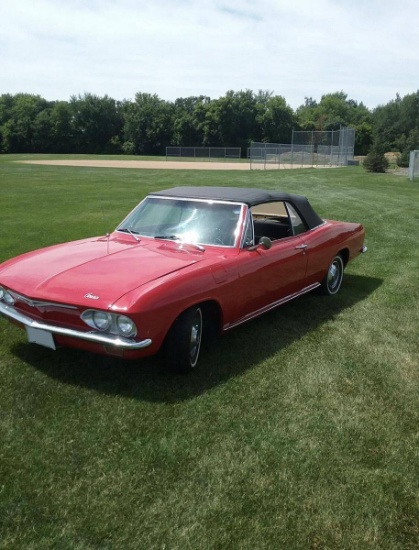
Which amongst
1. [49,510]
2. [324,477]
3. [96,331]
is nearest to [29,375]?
[96,331]

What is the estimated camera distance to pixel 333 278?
20.0ft

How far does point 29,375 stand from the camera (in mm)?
3764

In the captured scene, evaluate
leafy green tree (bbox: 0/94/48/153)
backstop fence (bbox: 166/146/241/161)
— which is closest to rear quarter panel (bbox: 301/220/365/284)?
backstop fence (bbox: 166/146/241/161)

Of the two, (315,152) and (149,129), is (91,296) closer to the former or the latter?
(315,152)

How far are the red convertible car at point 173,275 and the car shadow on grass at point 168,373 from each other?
17 cm

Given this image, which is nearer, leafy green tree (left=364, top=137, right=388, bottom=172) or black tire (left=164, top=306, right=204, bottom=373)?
black tire (left=164, top=306, right=204, bottom=373)

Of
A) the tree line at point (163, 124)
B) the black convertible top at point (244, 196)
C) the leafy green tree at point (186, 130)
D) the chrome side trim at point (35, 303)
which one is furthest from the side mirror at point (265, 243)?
the leafy green tree at point (186, 130)

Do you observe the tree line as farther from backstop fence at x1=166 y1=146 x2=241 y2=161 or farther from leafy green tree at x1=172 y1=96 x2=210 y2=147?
backstop fence at x1=166 y1=146 x2=241 y2=161

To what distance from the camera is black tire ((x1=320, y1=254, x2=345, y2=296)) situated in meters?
5.85

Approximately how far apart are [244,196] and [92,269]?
176cm

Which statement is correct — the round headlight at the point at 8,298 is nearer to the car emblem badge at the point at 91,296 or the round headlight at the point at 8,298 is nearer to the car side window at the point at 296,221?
the car emblem badge at the point at 91,296

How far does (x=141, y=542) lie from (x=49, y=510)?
49 centimetres

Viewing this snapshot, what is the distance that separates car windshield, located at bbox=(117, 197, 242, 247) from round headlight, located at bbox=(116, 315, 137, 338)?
138 centimetres

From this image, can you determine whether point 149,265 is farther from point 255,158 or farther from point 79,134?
point 79,134
